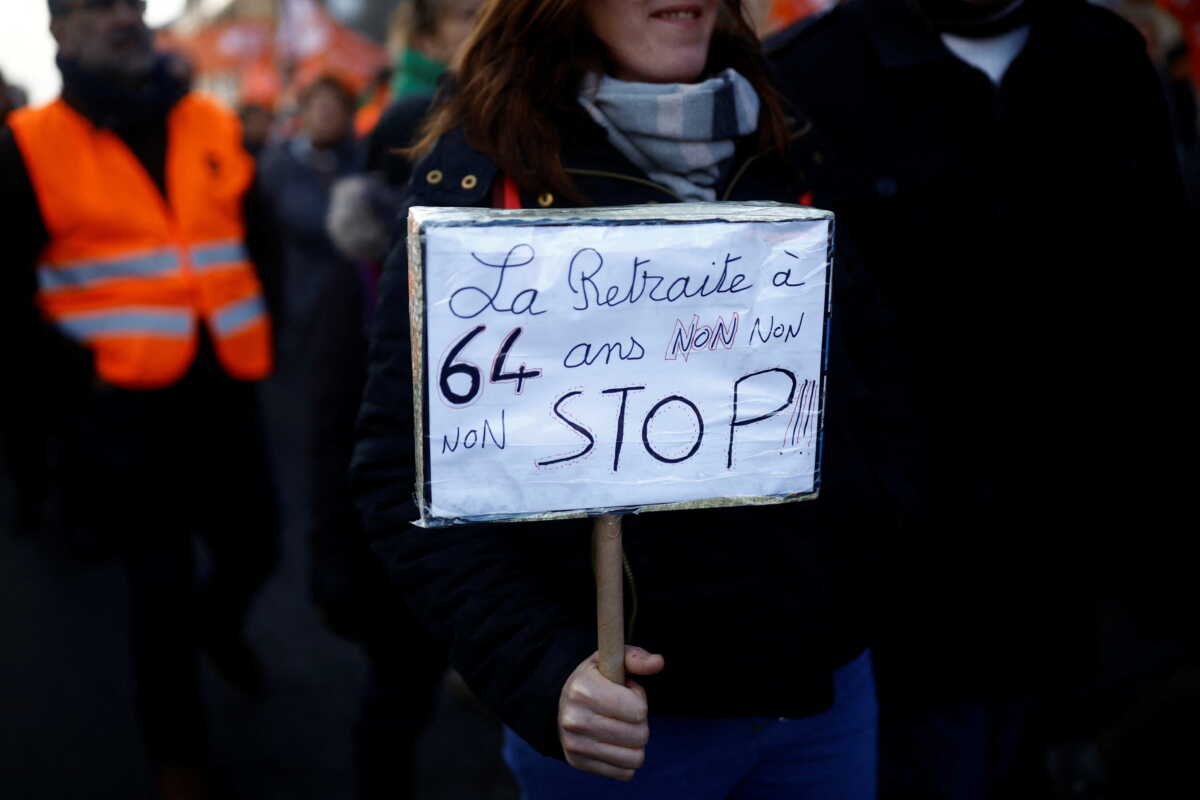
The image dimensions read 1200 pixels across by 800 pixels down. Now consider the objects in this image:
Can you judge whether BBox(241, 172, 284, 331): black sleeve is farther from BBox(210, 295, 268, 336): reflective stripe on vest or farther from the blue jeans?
the blue jeans

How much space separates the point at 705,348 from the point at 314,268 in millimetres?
5912

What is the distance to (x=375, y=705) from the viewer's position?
7.82 feet

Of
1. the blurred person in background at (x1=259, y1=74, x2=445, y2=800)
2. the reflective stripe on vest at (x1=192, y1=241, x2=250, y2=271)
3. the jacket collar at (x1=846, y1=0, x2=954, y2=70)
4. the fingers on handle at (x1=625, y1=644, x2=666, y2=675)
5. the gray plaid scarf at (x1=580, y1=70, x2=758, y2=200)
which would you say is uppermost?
the jacket collar at (x1=846, y1=0, x2=954, y2=70)

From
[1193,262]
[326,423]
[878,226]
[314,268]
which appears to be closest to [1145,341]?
[1193,262]

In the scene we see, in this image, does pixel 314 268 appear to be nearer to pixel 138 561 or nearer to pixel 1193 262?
pixel 138 561

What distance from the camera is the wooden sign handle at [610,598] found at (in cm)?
123

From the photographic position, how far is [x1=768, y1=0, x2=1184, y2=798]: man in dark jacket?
188 centimetres

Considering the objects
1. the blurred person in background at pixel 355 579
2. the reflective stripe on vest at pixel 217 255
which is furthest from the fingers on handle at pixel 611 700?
the reflective stripe on vest at pixel 217 255

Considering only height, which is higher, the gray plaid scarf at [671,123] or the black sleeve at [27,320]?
the gray plaid scarf at [671,123]

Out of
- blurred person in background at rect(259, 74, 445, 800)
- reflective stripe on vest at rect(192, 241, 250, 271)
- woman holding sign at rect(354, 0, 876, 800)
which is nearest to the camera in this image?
woman holding sign at rect(354, 0, 876, 800)

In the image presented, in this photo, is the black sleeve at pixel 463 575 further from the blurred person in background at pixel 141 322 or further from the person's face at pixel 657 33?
the blurred person in background at pixel 141 322

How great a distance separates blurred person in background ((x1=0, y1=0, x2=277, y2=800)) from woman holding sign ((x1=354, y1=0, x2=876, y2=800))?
150 centimetres

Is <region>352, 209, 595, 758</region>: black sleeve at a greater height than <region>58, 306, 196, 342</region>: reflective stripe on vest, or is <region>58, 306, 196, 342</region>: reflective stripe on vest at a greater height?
<region>352, 209, 595, 758</region>: black sleeve

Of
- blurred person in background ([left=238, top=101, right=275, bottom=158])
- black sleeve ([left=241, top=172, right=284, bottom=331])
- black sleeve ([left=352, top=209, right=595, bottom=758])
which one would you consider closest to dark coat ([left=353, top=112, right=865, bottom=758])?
black sleeve ([left=352, top=209, right=595, bottom=758])
